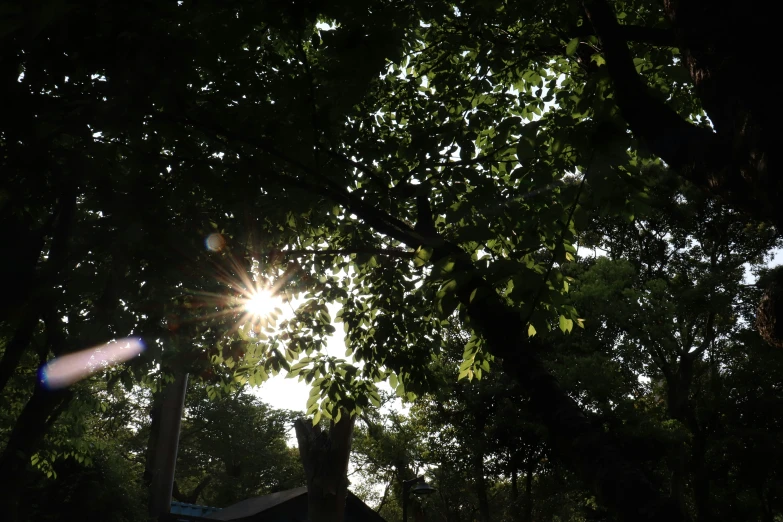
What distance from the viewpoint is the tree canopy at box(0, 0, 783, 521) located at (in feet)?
11.0

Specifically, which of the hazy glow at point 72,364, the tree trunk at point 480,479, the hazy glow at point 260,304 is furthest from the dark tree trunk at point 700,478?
the hazy glow at point 72,364

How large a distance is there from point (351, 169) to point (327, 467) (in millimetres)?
4045

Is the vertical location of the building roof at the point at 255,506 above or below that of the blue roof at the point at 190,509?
below

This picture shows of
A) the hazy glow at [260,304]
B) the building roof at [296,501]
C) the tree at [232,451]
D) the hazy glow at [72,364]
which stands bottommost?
the hazy glow at [72,364]

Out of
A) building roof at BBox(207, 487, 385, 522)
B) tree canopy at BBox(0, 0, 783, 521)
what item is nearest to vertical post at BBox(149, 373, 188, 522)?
tree canopy at BBox(0, 0, 783, 521)

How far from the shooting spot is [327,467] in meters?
8.12

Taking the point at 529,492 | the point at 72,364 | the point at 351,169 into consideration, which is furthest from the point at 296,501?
the point at 351,169

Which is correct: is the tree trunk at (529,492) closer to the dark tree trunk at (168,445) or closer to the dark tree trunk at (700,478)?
the dark tree trunk at (700,478)

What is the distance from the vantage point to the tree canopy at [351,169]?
3.34 meters

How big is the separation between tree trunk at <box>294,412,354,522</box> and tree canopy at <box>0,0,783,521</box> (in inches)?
56.0

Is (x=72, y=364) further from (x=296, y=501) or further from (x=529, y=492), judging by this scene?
(x=529, y=492)

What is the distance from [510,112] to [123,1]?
450cm

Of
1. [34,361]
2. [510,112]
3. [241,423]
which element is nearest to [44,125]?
[510,112]

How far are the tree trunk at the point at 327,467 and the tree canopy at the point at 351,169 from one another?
1423mm
